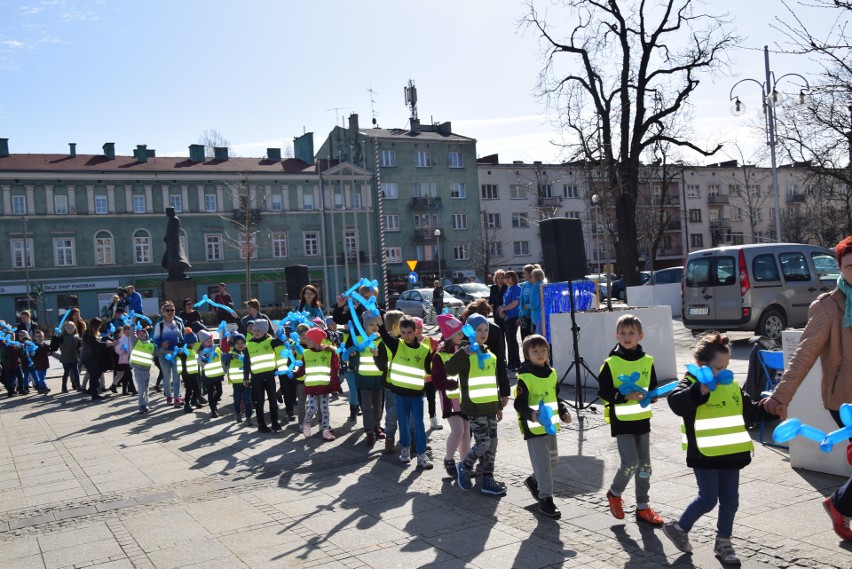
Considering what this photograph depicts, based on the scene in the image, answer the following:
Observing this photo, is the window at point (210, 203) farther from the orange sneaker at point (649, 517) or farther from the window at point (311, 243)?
the orange sneaker at point (649, 517)

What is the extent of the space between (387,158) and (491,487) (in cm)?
6248

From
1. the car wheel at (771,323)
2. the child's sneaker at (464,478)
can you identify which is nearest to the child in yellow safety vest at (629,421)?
the child's sneaker at (464,478)

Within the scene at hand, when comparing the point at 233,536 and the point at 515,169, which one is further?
the point at 515,169

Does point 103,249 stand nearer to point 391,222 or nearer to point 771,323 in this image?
point 391,222

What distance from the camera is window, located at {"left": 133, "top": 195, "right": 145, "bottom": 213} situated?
59875 mm

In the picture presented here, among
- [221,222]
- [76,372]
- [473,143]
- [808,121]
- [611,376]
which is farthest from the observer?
[473,143]

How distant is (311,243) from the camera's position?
65.9m

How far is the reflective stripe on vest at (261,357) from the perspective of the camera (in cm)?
1145

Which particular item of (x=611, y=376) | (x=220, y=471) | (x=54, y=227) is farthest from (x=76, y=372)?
(x=54, y=227)

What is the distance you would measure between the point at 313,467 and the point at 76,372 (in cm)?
1253

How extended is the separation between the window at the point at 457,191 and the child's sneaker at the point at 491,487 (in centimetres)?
6428

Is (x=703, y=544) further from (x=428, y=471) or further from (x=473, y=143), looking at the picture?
(x=473, y=143)

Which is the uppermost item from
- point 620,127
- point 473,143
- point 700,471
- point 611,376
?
point 473,143

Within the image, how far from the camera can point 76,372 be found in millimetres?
19578
